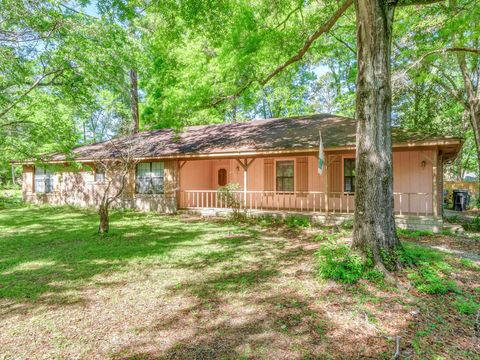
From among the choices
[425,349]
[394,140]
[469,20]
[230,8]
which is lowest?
[425,349]

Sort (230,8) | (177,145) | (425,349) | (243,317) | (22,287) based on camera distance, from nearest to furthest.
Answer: (425,349), (243,317), (22,287), (230,8), (177,145)

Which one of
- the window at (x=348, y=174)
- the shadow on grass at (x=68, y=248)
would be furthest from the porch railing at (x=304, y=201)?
the shadow on grass at (x=68, y=248)

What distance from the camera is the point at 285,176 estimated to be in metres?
13.4

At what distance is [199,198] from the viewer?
14781mm

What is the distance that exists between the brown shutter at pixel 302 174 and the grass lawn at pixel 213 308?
236 inches

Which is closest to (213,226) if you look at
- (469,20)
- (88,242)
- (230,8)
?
(88,242)

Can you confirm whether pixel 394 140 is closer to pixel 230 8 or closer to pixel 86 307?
pixel 230 8

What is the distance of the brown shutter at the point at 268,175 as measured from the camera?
13.6 metres

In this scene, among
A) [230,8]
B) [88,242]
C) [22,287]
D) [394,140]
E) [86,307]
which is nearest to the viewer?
[86,307]

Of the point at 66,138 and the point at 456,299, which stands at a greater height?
the point at 66,138

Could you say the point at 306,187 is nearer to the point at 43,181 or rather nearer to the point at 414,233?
the point at 414,233

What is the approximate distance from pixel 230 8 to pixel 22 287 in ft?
29.4

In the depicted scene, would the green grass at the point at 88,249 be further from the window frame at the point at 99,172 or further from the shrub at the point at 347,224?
the window frame at the point at 99,172

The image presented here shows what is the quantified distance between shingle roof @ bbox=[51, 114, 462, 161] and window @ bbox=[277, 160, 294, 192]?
56.5 inches
